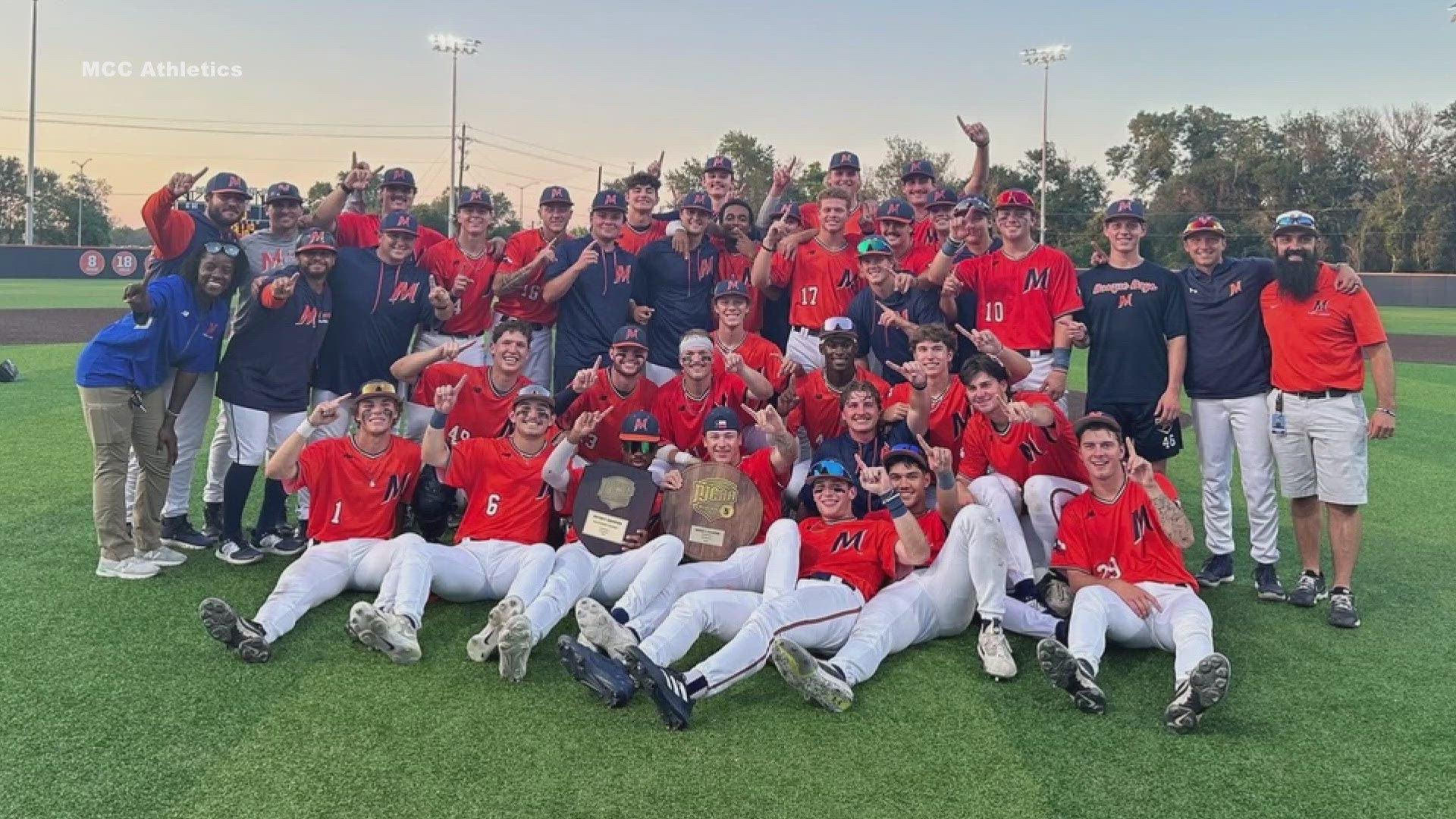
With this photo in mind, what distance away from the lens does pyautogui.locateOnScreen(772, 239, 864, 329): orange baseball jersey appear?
24.3ft

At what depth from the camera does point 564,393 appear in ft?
21.9

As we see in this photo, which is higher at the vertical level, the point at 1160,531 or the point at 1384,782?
the point at 1160,531

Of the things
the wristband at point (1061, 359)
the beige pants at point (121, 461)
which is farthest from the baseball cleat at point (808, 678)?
the beige pants at point (121, 461)

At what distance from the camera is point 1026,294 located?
21.6 feet

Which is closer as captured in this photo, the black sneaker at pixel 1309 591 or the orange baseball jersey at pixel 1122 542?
the orange baseball jersey at pixel 1122 542

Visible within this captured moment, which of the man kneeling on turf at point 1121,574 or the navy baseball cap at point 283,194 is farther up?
the navy baseball cap at point 283,194

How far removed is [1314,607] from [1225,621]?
76cm

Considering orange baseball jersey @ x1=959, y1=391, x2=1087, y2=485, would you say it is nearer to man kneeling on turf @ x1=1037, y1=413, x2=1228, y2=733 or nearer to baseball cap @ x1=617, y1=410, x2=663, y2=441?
man kneeling on turf @ x1=1037, y1=413, x2=1228, y2=733

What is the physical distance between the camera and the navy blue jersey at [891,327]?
22.7 feet

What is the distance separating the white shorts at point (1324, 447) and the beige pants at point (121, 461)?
24.4 ft

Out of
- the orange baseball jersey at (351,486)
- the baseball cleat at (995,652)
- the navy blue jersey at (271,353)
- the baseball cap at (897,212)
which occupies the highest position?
the baseball cap at (897,212)

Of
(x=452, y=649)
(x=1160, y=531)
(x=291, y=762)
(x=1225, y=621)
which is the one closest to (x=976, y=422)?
(x=1160, y=531)

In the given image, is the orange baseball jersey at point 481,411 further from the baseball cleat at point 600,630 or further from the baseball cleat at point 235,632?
the baseball cleat at point 600,630

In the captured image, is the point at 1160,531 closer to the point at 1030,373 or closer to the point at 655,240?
the point at 1030,373
